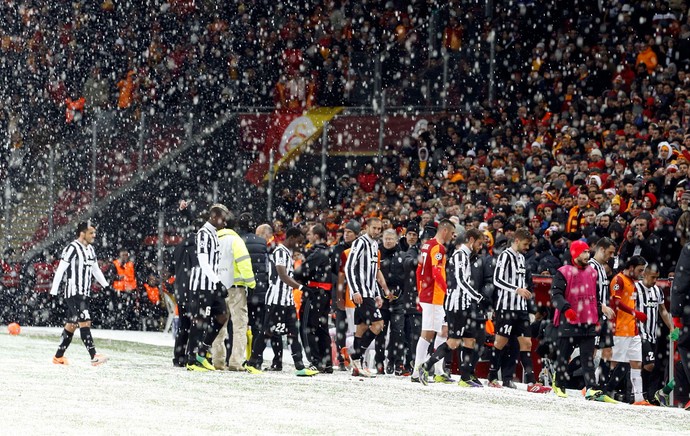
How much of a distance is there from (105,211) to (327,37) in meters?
6.29

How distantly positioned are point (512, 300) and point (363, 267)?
6.29ft

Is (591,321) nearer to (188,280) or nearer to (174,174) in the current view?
(188,280)

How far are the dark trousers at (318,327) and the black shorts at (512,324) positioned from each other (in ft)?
7.04

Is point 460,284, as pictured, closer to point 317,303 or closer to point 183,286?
point 317,303

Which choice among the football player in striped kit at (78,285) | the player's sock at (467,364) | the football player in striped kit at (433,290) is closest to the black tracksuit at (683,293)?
the player's sock at (467,364)

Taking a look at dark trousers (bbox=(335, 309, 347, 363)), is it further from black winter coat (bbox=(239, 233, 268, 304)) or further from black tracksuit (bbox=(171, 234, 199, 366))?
black tracksuit (bbox=(171, 234, 199, 366))

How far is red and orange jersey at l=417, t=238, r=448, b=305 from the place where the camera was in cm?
1491

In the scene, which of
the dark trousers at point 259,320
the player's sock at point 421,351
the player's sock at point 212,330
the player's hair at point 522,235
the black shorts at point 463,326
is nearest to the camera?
the player's hair at point 522,235

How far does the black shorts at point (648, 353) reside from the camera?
44.5 ft

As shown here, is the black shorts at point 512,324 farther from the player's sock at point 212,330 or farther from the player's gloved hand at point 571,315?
the player's sock at point 212,330

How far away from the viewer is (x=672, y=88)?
2109cm

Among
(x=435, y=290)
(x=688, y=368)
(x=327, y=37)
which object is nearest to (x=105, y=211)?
(x=327, y=37)

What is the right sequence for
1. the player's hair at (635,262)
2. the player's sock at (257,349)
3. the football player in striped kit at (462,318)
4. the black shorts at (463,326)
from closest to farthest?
the player's hair at (635,262), the football player in striped kit at (462,318), the black shorts at (463,326), the player's sock at (257,349)

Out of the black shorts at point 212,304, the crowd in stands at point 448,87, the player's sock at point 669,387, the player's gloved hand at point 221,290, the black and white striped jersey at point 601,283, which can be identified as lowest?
the player's sock at point 669,387
